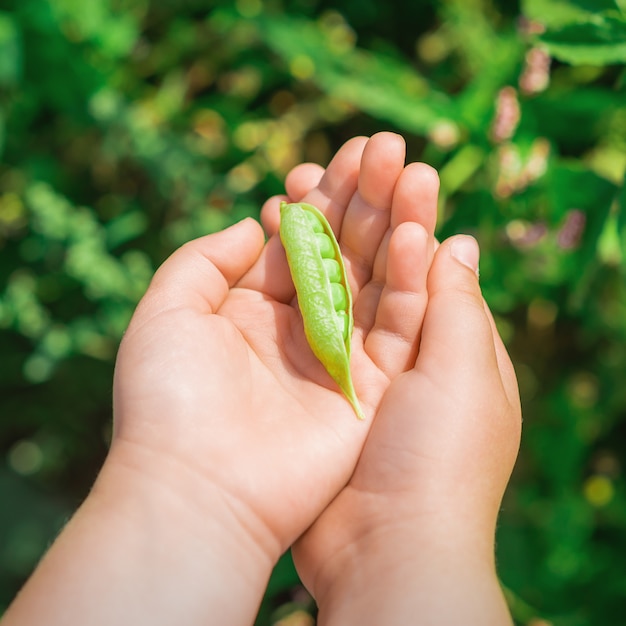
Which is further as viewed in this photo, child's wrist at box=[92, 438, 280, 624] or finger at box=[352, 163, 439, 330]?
finger at box=[352, 163, 439, 330]

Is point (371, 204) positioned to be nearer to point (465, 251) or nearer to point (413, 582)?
point (465, 251)

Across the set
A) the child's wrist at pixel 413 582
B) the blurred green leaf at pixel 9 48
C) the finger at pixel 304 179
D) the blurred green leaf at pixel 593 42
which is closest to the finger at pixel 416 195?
A: the finger at pixel 304 179

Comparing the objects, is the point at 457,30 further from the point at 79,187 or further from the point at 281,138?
the point at 79,187

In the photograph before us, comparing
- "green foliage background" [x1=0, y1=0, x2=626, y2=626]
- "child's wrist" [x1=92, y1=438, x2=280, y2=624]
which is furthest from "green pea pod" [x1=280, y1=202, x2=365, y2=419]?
"green foliage background" [x1=0, y1=0, x2=626, y2=626]

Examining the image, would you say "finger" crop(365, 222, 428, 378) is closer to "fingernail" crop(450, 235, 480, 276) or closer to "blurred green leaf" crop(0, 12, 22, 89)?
"fingernail" crop(450, 235, 480, 276)

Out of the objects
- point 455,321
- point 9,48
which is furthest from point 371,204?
point 9,48

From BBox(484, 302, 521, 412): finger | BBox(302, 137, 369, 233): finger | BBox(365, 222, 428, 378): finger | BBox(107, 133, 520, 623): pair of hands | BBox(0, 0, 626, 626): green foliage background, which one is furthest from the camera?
BBox(0, 0, 626, 626): green foliage background

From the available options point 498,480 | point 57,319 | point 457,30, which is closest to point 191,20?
point 457,30

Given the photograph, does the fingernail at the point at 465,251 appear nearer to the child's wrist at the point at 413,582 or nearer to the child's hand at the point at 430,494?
the child's hand at the point at 430,494
